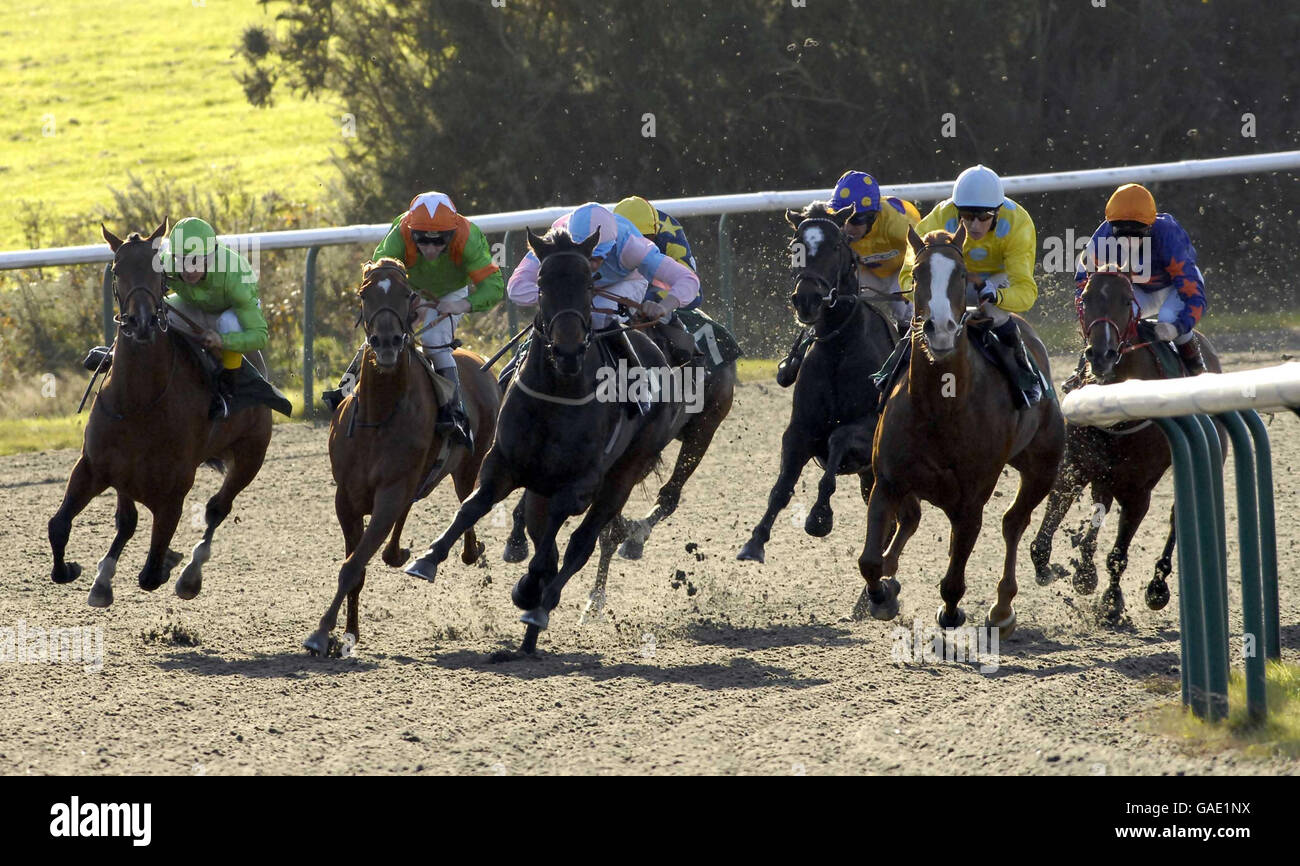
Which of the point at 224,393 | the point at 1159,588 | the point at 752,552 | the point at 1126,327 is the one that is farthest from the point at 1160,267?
the point at 224,393

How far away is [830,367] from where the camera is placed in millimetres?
7992

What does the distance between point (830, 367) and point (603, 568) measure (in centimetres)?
152

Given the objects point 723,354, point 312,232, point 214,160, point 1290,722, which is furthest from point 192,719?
point 214,160

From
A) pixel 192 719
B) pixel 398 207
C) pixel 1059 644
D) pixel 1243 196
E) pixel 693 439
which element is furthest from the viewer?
pixel 398 207

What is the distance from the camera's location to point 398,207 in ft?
67.6

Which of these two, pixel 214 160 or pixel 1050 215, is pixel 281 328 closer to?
pixel 1050 215

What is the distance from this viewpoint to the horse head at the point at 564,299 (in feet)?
21.4

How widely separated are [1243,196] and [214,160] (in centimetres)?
2046

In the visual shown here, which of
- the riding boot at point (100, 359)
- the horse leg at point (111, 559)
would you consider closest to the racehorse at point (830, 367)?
the horse leg at point (111, 559)

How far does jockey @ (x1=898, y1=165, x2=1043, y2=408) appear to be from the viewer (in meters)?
7.33

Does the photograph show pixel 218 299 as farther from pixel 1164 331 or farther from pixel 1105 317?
pixel 1164 331

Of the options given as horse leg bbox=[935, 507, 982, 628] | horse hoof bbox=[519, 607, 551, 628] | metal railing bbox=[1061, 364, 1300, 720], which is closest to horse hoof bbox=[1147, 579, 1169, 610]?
horse leg bbox=[935, 507, 982, 628]

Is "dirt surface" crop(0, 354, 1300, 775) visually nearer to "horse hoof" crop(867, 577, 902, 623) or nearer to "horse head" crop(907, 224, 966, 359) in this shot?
"horse hoof" crop(867, 577, 902, 623)

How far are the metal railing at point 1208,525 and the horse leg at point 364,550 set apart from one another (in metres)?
3.17
